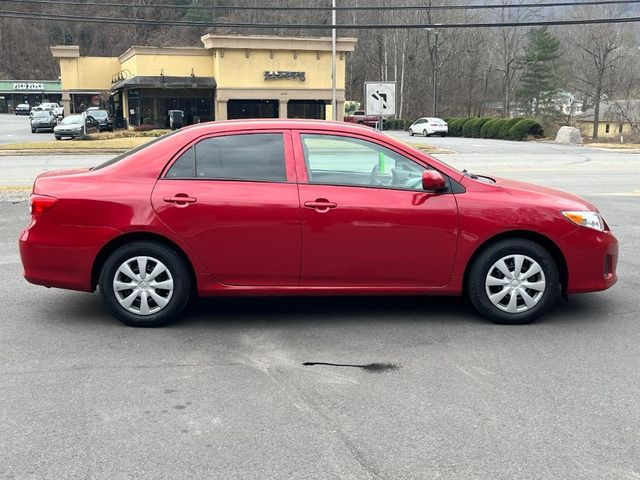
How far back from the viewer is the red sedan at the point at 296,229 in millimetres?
5168

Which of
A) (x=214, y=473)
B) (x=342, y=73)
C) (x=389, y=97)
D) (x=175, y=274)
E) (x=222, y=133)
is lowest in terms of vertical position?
(x=214, y=473)

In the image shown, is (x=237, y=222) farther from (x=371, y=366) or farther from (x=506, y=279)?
(x=506, y=279)

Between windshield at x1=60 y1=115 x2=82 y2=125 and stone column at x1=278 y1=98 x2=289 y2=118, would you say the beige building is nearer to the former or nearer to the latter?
stone column at x1=278 y1=98 x2=289 y2=118

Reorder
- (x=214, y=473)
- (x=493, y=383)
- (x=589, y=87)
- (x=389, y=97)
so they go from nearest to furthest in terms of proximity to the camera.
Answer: (x=214, y=473), (x=493, y=383), (x=389, y=97), (x=589, y=87)

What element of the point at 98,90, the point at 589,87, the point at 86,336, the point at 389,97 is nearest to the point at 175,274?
the point at 86,336

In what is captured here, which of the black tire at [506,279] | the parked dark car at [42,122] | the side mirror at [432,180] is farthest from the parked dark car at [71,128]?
the black tire at [506,279]

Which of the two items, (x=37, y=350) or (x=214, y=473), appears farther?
(x=37, y=350)

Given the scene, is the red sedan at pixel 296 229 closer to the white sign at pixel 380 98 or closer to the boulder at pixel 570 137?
the white sign at pixel 380 98

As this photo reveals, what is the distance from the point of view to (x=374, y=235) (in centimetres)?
519

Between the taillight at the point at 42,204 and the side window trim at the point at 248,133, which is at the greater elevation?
the side window trim at the point at 248,133

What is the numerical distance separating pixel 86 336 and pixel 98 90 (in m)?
49.0

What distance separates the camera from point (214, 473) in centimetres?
321

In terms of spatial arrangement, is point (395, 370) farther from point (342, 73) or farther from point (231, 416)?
point (342, 73)

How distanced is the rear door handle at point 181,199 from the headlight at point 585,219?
2.99 m
